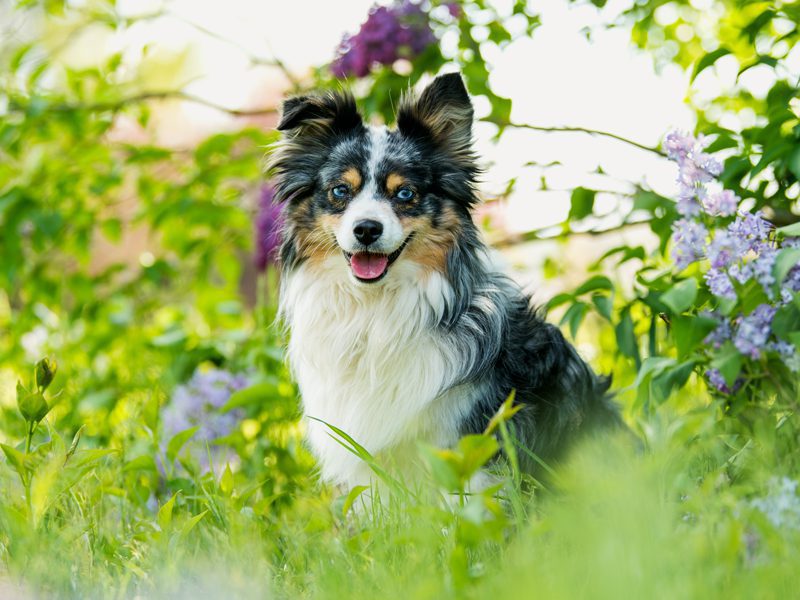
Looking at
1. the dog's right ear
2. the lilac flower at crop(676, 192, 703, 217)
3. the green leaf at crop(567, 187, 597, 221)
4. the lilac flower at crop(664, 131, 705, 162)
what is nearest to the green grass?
the lilac flower at crop(676, 192, 703, 217)

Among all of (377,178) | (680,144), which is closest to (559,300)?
(377,178)

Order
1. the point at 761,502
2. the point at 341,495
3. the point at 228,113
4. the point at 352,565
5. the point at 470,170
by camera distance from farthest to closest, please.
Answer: the point at 228,113 < the point at 470,170 < the point at 341,495 < the point at 352,565 < the point at 761,502

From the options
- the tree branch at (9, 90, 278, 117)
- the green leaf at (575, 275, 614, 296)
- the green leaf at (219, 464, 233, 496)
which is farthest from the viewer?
the tree branch at (9, 90, 278, 117)

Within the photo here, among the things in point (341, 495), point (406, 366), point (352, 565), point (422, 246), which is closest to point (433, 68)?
point (422, 246)

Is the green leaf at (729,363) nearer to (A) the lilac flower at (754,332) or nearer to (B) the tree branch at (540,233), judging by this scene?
(A) the lilac flower at (754,332)

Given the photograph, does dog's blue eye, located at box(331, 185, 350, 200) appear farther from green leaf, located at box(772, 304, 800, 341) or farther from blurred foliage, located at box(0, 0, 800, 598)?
green leaf, located at box(772, 304, 800, 341)

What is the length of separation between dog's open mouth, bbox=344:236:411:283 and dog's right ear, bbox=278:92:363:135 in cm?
61

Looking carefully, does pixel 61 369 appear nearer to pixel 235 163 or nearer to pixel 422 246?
pixel 235 163

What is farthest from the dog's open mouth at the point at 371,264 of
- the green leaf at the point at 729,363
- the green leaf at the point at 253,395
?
the green leaf at the point at 729,363

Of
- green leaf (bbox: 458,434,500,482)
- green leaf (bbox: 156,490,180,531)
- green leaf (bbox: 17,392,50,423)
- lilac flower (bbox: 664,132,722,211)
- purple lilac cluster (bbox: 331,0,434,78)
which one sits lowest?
green leaf (bbox: 156,490,180,531)

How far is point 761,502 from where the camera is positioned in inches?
80.7

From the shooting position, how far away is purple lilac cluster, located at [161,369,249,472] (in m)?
4.22

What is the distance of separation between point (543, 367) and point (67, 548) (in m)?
1.77

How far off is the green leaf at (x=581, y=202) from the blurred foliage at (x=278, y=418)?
0.06 feet
